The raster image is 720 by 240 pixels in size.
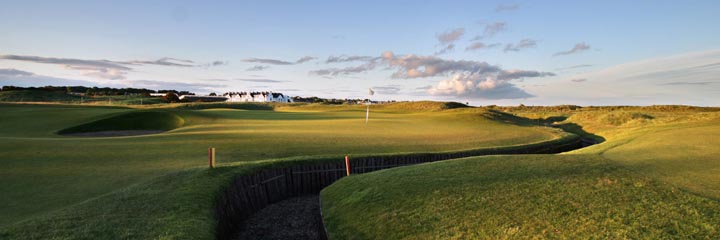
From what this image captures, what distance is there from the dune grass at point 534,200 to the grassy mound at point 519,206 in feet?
0.07

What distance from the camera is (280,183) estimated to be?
16047 millimetres

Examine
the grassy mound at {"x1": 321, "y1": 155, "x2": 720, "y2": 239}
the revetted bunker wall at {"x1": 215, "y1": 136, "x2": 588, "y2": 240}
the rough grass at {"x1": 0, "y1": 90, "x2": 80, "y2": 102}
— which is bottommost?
the revetted bunker wall at {"x1": 215, "y1": 136, "x2": 588, "y2": 240}

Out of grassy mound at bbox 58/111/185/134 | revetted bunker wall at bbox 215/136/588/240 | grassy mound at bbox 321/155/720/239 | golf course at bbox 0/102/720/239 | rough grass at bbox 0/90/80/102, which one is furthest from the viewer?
rough grass at bbox 0/90/80/102

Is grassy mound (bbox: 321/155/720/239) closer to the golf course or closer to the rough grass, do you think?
the golf course

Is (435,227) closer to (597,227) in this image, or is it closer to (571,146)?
(597,227)

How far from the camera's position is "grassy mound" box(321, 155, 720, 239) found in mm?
8195

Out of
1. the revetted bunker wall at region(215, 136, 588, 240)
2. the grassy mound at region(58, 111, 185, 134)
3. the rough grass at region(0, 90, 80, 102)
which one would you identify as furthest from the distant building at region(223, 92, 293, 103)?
the revetted bunker wall at region(215, 136, 588, 240)

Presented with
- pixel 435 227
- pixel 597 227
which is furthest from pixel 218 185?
pixel 597 227

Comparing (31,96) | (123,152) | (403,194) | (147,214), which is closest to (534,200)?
(403,194)

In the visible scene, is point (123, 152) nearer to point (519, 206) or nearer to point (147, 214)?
point (147, 214)

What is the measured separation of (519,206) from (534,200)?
60cm

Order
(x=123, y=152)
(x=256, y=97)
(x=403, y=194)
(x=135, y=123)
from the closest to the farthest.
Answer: (x=403, y=194)
(x=123, y=152)
(x=135, y=123)
(x=256, y=97)

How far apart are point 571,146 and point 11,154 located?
35.3 m

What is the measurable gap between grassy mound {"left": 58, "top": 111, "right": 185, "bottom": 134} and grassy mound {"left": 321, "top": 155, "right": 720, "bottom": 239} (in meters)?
31.9
